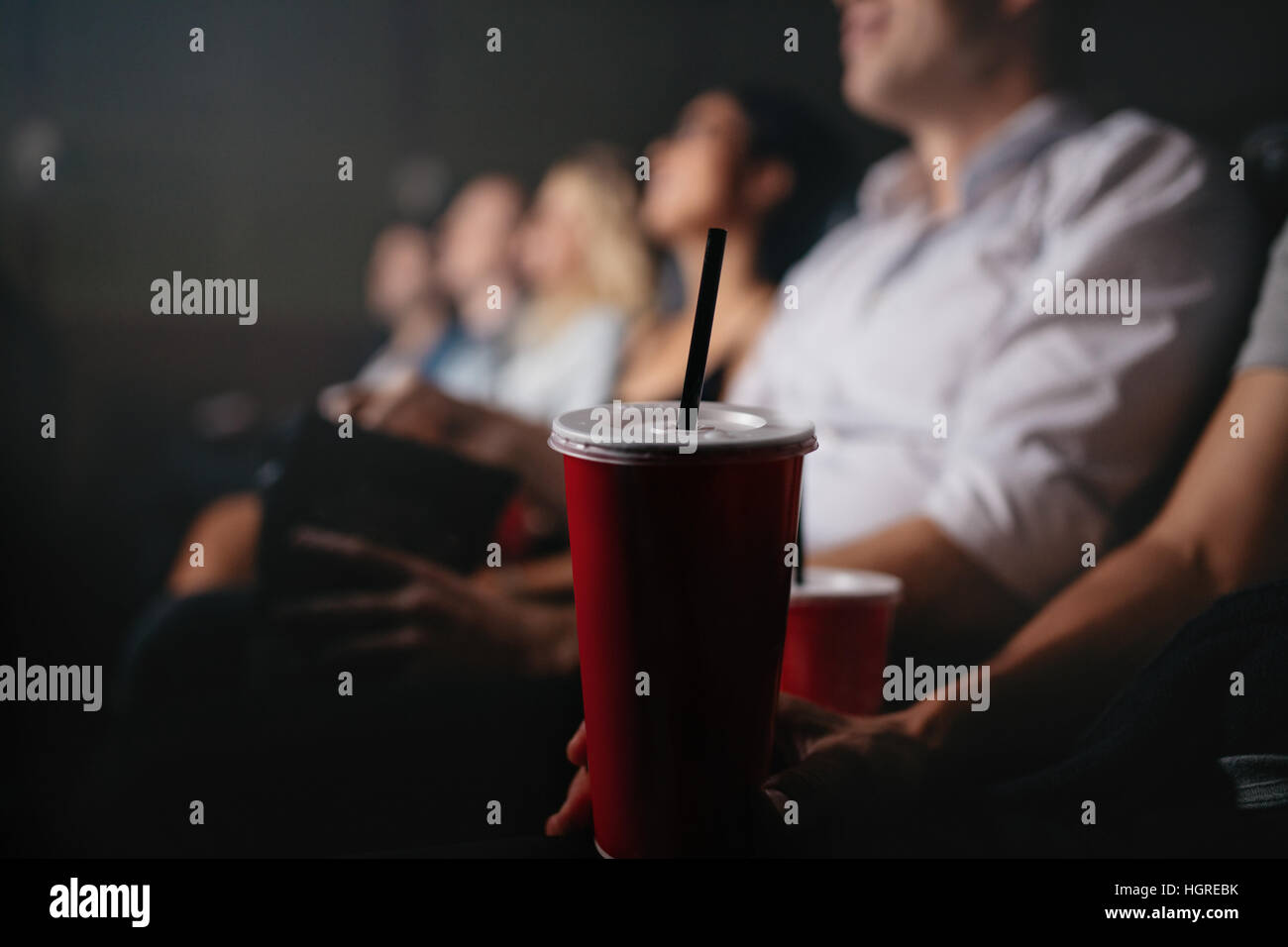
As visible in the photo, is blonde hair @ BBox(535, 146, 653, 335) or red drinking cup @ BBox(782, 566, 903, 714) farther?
blonde hair @ BBox(535, 146, 653, 335)

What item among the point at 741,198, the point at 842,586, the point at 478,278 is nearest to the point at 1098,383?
the point at 842,586

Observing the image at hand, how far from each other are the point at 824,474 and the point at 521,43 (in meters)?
0.81

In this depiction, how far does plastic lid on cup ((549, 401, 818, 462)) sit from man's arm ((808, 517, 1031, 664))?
53 cm

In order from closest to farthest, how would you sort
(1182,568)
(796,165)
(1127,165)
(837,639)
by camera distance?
(837,639) → (1182,568) → (1127,165) → (796,165)

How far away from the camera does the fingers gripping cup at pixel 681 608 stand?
601mm

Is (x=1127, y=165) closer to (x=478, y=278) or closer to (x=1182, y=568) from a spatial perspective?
(x=1182, y=568)

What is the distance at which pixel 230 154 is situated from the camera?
1483mm

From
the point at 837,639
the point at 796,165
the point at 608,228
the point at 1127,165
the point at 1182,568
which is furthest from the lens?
the point at 608,228

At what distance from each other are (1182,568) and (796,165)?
768mm

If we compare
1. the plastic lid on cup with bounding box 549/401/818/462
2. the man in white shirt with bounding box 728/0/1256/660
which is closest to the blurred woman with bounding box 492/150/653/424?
the man in white shirt with bounding box 728/0/1256/660

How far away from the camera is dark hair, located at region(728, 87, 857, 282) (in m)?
1.39

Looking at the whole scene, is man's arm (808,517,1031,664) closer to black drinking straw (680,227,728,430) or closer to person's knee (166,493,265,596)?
black drinking straw (680,227,728,430)

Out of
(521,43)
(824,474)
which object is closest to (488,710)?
(824,474)

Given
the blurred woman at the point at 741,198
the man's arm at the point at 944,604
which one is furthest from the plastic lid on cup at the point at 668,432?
the blurred woman at the point at 741,198
